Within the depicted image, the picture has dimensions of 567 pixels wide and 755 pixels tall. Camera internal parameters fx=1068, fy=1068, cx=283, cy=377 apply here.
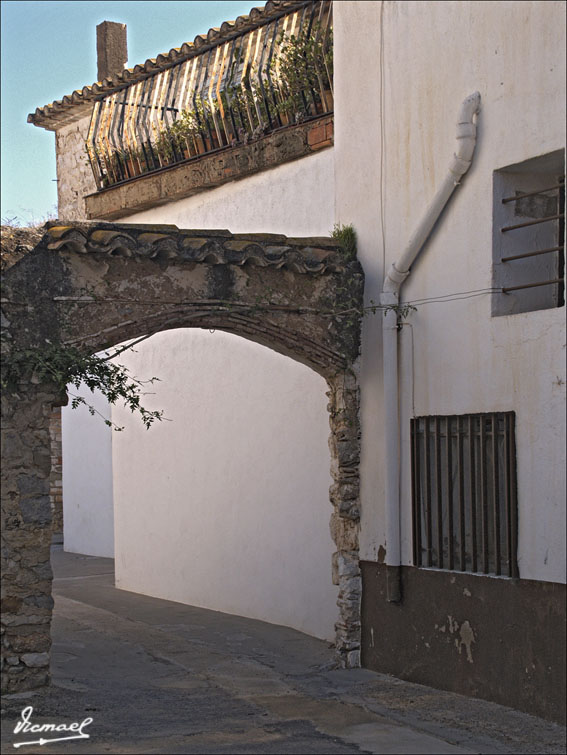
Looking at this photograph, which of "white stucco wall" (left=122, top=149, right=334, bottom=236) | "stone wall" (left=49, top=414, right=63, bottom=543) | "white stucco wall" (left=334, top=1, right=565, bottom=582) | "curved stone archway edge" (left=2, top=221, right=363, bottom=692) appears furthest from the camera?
"stone wall" (left=49, top=414, right=63, bottom=543)

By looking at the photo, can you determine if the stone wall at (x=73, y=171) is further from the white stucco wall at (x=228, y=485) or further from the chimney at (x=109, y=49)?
the white stucco wall at (x=228, y=485)

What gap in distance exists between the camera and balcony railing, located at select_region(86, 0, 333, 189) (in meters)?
10.7

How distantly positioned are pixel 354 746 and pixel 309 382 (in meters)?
4.60

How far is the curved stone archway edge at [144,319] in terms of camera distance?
25.6ft

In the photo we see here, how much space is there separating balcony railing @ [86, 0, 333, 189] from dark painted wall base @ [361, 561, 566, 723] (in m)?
4.79

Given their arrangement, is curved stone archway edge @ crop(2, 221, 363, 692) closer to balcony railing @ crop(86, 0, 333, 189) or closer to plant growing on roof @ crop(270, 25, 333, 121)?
plant growing on roof @ crop(270, 25, 333, 121)

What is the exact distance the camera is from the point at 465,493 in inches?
323

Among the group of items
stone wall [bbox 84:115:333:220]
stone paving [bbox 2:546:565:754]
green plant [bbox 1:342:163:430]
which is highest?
stone wall [bbox 84:115:333:220]

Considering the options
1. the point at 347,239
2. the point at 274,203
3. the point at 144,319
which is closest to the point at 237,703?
the point at 144,319

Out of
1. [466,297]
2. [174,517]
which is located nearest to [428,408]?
[466,297]

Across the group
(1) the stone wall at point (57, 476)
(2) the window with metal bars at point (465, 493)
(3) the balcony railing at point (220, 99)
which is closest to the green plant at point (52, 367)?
(2) the window with metal bars at point (465, 493)

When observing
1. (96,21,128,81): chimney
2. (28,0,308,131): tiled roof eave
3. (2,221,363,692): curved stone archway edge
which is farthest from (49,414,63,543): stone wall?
(2,221,363,692): curved stone archway edge

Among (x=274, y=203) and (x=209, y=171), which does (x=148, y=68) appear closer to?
(x=209, y=171)

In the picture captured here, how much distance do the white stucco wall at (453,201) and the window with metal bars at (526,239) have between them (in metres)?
0.09
